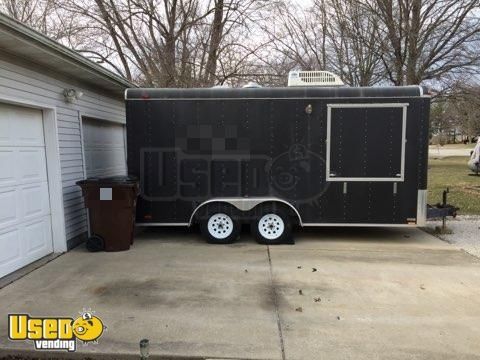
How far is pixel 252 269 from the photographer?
19.0ft

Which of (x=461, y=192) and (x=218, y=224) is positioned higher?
(x=218, y=224)

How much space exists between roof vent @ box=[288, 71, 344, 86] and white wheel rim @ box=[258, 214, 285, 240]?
7.98 feet

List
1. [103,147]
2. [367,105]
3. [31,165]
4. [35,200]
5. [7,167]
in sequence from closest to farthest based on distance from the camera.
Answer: [7,167] < [31,165] < [35,200] < [367,105] < [103,147]

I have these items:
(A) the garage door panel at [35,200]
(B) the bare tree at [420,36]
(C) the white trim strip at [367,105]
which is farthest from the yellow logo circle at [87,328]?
(B) the bare tree at [420,36]

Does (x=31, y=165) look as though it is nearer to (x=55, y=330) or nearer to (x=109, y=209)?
(x=109, y=209)

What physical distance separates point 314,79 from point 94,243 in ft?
15.6

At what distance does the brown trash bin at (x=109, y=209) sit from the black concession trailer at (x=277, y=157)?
1.95 feet

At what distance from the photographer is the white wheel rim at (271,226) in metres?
7.25

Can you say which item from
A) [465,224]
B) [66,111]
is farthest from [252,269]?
[465,224]

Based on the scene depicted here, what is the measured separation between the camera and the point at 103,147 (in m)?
8.95

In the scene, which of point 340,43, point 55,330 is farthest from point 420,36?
point 55,330

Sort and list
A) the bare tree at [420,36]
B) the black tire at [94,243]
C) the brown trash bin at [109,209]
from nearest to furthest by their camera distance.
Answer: the brown trash bin at [109,209] < the black tire at [94,243] < the bare tree at [420,36]

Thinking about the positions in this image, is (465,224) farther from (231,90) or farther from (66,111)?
(66,111)

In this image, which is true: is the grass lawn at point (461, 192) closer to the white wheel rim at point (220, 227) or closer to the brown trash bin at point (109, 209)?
the white wheel rim at point (220, 227)
